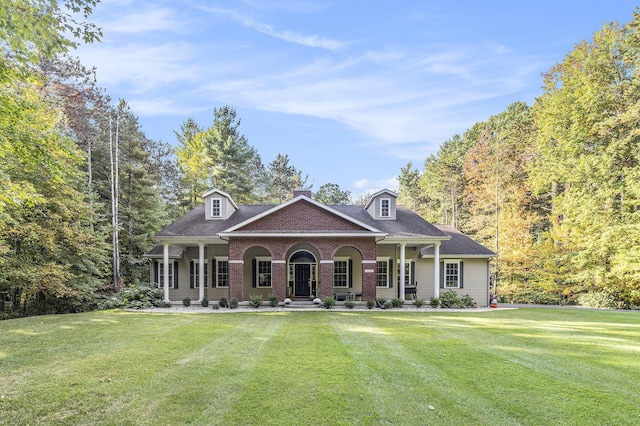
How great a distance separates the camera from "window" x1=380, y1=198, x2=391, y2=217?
19438 millimetres

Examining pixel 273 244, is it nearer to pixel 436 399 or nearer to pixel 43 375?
pixel 43 375

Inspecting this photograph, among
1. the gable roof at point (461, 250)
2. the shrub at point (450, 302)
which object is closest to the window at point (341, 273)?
the gable roof at point (461, 250)

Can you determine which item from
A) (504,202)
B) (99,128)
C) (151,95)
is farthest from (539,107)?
(99,128)

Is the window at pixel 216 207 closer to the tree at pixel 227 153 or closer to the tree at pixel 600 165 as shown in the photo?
the tree at pixel 227 153

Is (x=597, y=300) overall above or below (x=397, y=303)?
below

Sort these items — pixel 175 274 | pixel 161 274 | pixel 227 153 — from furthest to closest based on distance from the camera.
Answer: pixel 227 153, pixel 161 274, pixel 175 274

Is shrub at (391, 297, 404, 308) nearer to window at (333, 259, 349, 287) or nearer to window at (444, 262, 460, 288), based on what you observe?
window at (333, 259, 349, 287)

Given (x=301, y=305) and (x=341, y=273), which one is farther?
(x=341, y=273)

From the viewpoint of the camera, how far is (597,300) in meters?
18.8

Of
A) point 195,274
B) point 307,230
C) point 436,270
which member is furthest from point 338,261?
point 195,274

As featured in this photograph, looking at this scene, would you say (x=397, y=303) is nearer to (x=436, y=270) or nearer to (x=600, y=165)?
(x=436, y=270)

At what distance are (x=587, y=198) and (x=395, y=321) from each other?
1609 centimetres

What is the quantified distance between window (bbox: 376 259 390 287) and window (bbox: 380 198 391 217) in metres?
2.76

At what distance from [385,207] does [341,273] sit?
4793 mm
